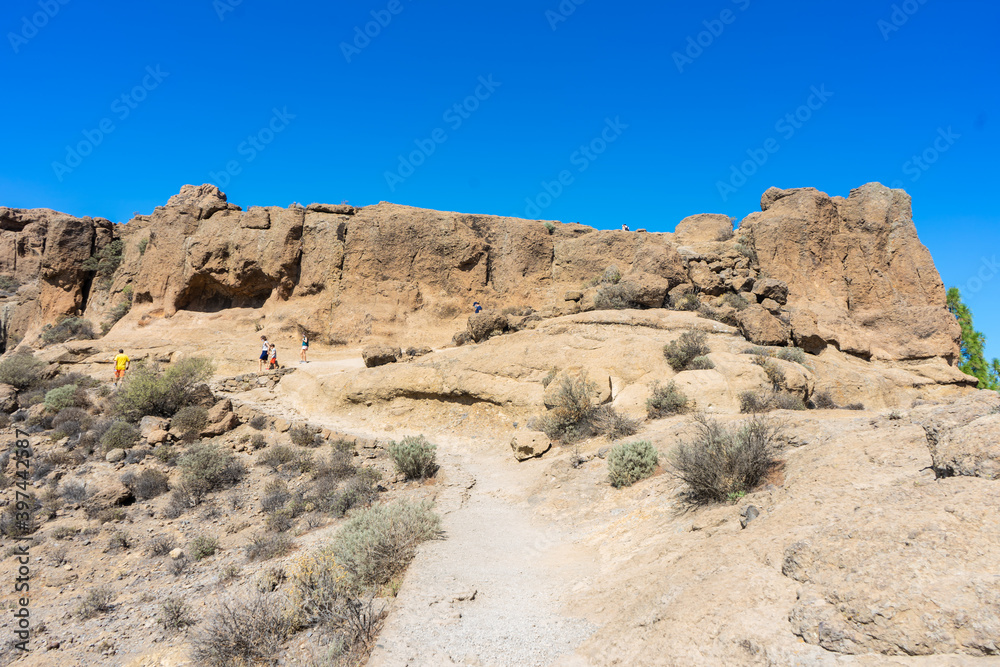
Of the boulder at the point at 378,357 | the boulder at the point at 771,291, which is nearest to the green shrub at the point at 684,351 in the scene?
the boulder at the point at 378,357

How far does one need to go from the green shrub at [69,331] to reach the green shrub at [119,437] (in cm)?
1416

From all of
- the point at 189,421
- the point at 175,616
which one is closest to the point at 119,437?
the point at 189,421

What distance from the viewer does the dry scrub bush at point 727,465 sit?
17.7ft

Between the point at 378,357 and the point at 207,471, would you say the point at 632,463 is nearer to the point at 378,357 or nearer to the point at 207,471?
the point at 207,471

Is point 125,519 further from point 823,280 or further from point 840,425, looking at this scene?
point 823,280

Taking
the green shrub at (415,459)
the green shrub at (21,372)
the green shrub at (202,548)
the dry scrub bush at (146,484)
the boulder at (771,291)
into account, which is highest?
the boulder at (771,291)

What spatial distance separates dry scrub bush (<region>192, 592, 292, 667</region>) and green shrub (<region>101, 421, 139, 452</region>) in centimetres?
916

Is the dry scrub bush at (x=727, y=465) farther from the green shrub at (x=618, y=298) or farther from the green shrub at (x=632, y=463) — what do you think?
the green shrub at (x=618, y=298)

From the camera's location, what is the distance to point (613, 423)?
32.5 ft

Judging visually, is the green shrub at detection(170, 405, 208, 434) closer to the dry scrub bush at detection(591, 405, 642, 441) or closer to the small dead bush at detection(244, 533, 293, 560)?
the small dead bush at detection(244, 533, 293, 560)

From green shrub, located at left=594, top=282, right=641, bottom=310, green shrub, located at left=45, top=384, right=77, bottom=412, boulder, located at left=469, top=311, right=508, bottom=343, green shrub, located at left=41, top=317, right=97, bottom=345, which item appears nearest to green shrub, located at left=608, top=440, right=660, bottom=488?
boulder, located at left=469, top=311, right=508, bottom=343

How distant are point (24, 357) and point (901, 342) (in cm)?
3272

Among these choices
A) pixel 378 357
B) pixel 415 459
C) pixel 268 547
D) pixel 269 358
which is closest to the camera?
pixel 268 547

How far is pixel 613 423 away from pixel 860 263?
19.3 metres
